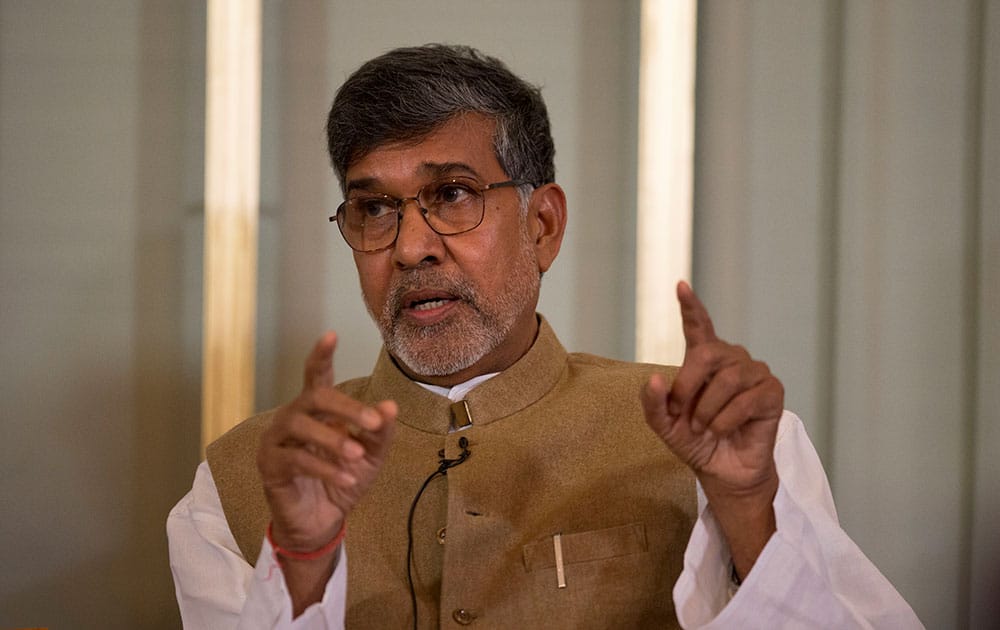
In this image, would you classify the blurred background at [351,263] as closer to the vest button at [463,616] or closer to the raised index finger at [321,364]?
the vest button at [463,616]

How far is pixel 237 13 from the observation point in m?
2.30

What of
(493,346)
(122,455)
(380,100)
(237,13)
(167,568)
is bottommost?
(167,568)

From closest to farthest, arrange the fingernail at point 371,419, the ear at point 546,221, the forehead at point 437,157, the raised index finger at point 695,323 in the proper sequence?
the fingernail at point 371,419
the raised index finger at point 695,323
the forehead at point 437,157
the ear at point 546,221

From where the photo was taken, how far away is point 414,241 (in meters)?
1.77

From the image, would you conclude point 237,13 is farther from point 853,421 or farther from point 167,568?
point 853,421

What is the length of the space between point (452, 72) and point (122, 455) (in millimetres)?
1227

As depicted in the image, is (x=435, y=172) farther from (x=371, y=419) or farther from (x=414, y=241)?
(x=371, y=419)

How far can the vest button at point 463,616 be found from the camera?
159cm

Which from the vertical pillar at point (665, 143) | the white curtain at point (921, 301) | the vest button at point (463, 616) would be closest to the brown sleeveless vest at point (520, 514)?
the vest button at point (463, 616)

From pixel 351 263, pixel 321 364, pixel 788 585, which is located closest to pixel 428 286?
pixel 321 364

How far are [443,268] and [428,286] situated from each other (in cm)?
4

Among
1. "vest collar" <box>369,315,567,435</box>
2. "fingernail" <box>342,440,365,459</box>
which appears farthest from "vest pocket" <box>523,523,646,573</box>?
"fingernail" <box>342,440,365,459</box>

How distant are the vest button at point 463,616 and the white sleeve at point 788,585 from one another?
14.2 inches

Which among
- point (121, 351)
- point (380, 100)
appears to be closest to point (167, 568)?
point (121, 351)
